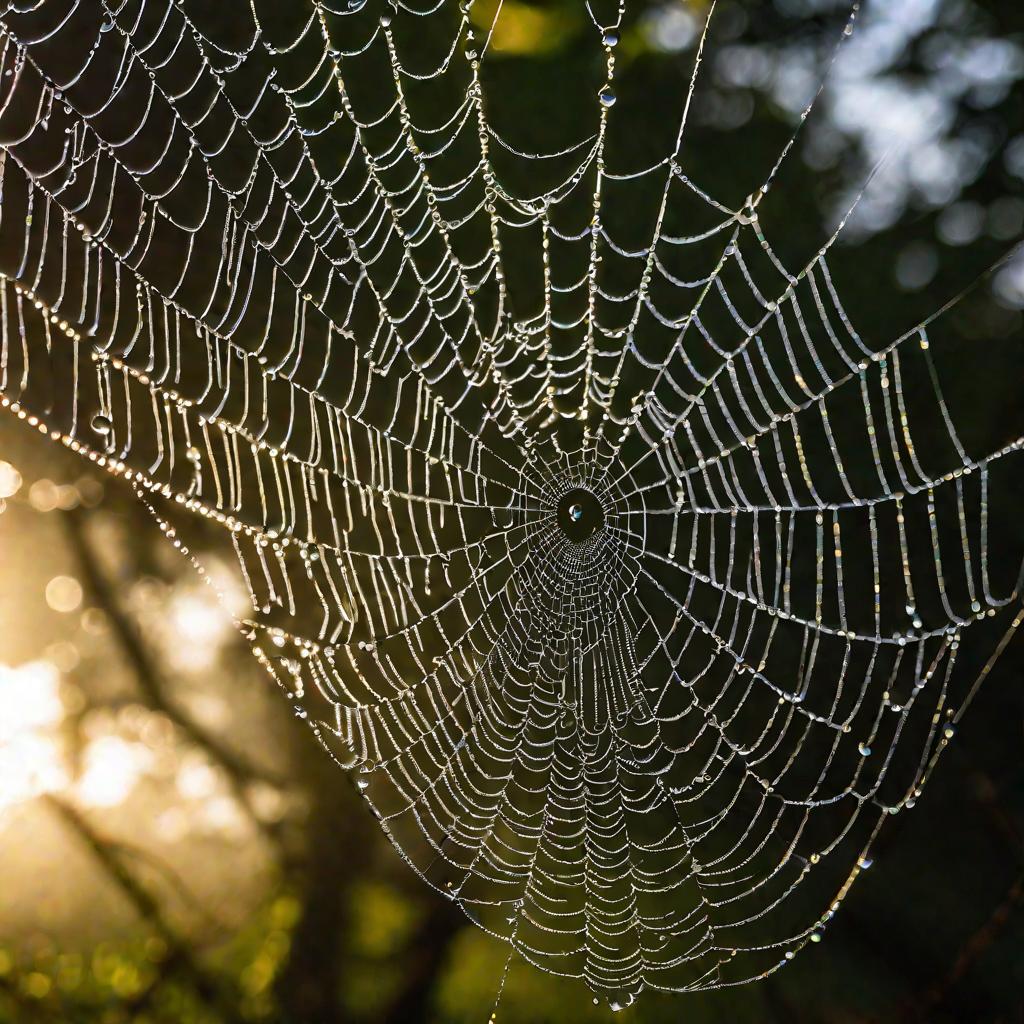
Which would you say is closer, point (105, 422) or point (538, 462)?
point (105, 422)

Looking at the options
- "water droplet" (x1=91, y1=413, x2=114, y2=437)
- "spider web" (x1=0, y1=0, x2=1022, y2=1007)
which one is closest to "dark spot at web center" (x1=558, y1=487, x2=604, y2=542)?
"spider web" (x1=0, y1=0, x2=1022, y2=1007)

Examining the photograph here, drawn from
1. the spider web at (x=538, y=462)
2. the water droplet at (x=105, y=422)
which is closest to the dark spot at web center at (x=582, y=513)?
the spider web at (x=538, y=462)

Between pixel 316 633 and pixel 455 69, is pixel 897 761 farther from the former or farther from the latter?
pixel 455 69

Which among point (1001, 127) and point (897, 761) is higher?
point (1001, 127)

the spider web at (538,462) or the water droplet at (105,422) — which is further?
the spider web at (538,462)

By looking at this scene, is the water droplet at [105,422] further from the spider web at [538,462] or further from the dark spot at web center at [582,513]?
the dark spot at web center at [582,513]

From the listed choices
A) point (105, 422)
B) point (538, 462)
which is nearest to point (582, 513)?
point (538, 462)

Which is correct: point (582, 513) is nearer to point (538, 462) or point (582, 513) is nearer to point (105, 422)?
point (538, 462)

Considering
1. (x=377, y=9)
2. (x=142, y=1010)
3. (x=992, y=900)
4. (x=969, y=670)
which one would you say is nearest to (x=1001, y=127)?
(x=969, y=670)

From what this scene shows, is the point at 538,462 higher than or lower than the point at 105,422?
higher
